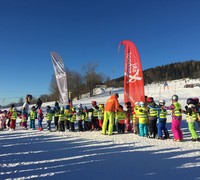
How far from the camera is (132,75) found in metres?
14.2

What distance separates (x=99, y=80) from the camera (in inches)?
3169

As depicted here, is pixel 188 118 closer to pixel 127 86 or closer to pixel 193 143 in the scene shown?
pixel 193 143

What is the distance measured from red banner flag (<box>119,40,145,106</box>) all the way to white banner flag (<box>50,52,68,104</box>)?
17.4 feet

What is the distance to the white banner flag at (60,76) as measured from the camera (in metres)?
18.1

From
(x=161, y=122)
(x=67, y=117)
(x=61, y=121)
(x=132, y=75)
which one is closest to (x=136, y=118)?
(x=161, y=122)

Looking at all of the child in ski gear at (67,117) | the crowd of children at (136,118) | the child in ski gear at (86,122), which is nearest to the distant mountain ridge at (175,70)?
the child in ski gear at (67,117)

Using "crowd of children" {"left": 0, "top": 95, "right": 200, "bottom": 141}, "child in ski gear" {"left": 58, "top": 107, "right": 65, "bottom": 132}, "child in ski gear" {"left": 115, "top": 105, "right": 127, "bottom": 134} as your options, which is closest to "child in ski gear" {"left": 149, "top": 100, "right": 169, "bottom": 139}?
"crowd of children" {"left": 0, "top": 95, "right": 200, "bottom": 141}

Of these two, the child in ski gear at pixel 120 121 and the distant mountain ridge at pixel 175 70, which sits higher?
the distant mountain ridge at pixel 175 70

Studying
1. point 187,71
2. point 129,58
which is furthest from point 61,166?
point 187,71

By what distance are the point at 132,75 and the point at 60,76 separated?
6.53 meters

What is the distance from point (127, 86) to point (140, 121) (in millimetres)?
3323

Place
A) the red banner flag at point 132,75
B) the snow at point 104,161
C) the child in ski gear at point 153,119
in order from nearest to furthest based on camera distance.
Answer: the snow at point 104,161, the child in ski gear at point 153,119, the red banner flag at point 132,75

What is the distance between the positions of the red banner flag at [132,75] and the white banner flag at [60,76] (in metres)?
5.30

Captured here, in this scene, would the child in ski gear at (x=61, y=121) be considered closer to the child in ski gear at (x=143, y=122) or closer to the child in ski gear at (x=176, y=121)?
the child in ski gear at (x=143, y=122)
